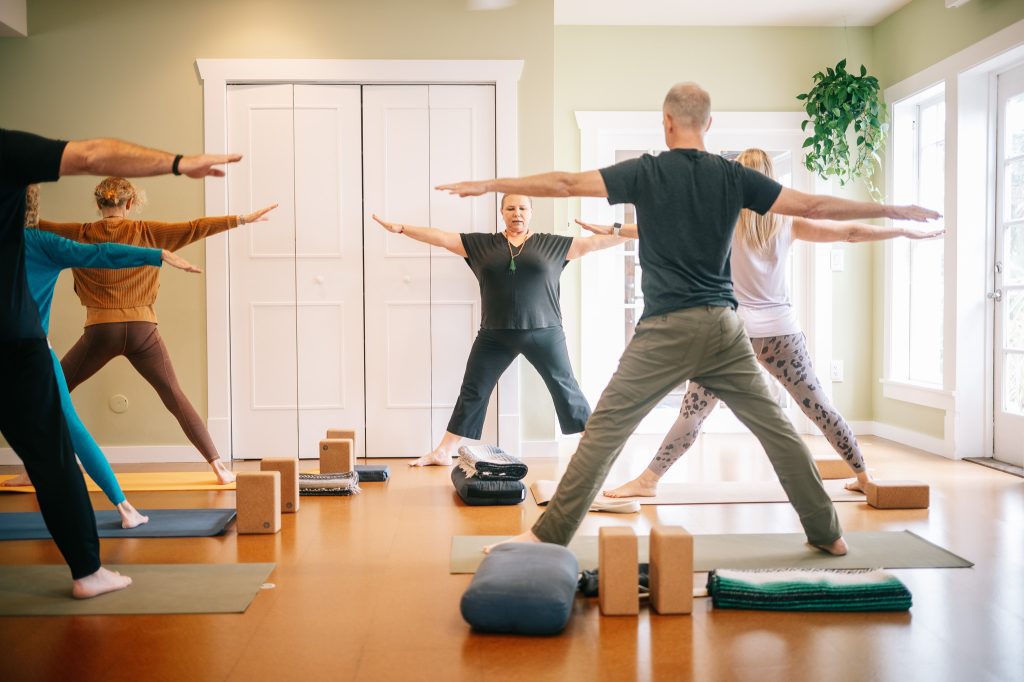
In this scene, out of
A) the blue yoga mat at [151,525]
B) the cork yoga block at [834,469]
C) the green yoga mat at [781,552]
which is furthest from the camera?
the cork yoga block at [834,469]

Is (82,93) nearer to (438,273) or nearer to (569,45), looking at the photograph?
(438,273)

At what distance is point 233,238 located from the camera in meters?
5.43

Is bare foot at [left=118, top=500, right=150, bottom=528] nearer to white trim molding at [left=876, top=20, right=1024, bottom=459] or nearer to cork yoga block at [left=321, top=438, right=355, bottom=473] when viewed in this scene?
cork yoga block at [left=321, top=438, right=355, bottom=473]

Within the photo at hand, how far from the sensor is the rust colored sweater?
389 cm

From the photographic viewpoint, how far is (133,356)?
13.8 feet

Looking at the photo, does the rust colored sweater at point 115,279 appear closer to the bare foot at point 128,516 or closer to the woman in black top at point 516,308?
the bare foot at point 128,516

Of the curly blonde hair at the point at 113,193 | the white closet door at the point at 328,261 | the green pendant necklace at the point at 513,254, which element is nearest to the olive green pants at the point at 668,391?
the green pendant necklace at the point at 513,254

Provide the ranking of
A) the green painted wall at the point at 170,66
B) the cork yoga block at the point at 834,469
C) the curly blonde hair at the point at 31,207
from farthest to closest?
the green painted wall at the point at 170,66
the cork yoga block at the point at 834,469
the curly blonde hair at the point at 31,207

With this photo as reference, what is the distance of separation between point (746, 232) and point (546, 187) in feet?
4.86

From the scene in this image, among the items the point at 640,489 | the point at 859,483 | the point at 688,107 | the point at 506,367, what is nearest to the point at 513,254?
the point at 506,367

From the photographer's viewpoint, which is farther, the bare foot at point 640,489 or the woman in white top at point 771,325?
the bare foot at point 640,489

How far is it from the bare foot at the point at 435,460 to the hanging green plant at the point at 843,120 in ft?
10.0

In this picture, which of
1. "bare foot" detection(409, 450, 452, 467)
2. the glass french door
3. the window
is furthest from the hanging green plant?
"bare foot" detection(409, 450, 452, 467)

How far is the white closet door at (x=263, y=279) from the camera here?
541cm
